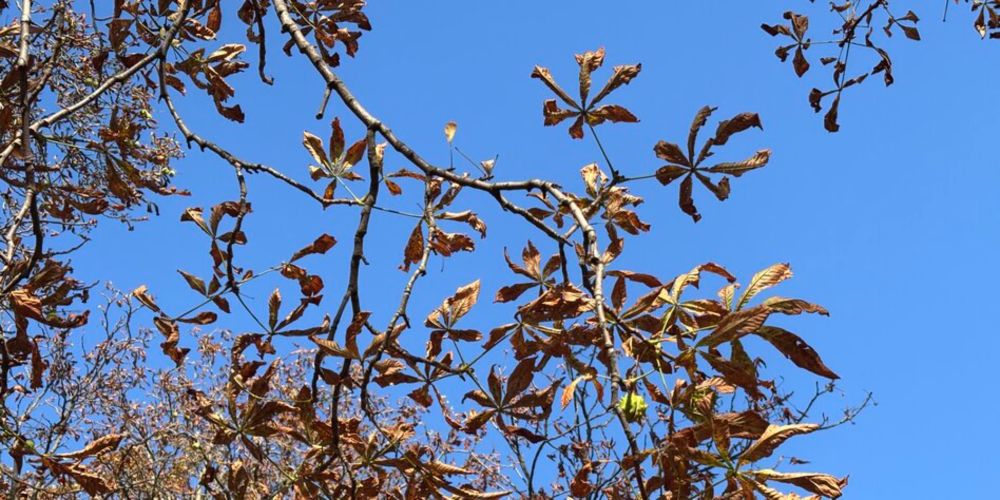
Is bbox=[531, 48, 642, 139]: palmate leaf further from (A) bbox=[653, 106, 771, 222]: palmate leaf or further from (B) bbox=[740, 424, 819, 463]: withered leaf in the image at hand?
(B) bbox=[740, 424, 819, 463]: withered leaf

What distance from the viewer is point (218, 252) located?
1.92 meters

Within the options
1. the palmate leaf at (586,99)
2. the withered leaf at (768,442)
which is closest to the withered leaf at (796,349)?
the withered leaf at (768,442)

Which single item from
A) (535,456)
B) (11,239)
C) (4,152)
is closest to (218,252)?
(11,239)

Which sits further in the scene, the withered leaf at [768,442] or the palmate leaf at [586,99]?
the palmate leaf at [586,99]

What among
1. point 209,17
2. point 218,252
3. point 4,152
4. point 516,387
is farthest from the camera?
point 209,17

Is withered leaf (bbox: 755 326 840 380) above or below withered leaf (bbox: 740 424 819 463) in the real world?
above

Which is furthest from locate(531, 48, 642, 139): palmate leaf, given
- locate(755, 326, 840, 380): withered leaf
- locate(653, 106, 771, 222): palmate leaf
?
locate(755, 326, 840, 380): withered leaf

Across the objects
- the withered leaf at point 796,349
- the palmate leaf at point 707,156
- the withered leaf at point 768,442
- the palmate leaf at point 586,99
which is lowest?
the withered leaf at point 768,442

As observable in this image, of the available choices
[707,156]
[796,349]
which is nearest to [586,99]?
[707,156]

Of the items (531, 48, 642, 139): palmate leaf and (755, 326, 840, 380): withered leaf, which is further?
(531, 48, 642, 139): palmate leaf

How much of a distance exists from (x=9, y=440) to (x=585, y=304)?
1.83 metres

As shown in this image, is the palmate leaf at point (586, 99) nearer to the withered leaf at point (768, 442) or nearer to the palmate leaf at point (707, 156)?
the palmate leaf at point (707, 156)

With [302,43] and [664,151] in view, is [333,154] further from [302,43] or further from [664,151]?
[664,151]

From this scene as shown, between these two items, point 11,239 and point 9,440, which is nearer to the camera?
point 11,239
